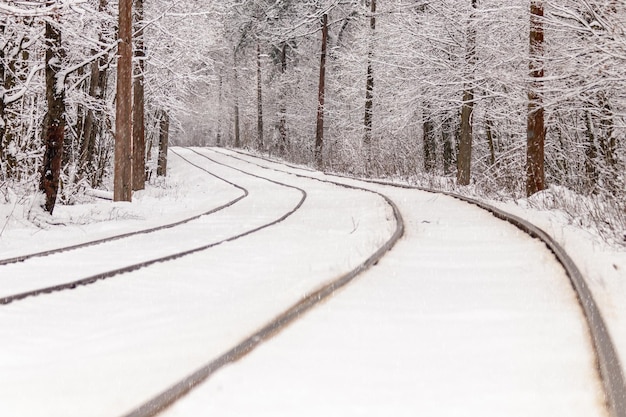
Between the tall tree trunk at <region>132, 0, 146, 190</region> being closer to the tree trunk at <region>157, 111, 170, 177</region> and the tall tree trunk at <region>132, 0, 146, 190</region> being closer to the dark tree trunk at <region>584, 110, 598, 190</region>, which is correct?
the tree trunk at <region>157, 111, 170, 177</region>

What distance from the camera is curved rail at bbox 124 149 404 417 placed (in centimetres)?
298

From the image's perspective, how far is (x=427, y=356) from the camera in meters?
3.76

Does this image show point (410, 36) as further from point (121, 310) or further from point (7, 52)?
point (121, 310)

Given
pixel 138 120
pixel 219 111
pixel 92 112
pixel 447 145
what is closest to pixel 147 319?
pixel 92 112

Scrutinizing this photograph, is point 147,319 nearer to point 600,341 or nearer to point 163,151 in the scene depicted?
point 600,341

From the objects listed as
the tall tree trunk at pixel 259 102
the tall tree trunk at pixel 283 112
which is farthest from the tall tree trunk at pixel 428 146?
the tall tree trunk at pixel 259 102

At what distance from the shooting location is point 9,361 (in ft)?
12.9

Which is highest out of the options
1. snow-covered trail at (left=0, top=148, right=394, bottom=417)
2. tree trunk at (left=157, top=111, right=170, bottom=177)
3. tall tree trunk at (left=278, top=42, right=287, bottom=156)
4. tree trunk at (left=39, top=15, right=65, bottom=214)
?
tall tree trunk at (left=278, top=42, right=287, bottom=156)

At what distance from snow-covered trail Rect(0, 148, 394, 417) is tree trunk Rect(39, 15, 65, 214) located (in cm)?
453

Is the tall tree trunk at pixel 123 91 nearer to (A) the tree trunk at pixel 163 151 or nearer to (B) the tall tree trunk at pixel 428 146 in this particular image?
(B) the tall tree trunk at pixel 428 146

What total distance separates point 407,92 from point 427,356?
1807 cm

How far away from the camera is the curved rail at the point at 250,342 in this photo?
2979 millimetres

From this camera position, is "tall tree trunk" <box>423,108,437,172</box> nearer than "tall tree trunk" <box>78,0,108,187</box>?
No

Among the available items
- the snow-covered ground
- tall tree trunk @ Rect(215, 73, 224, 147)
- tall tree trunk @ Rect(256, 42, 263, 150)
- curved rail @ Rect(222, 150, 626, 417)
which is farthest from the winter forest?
tall tree trunk @ Rect(215, 73, 224, 147)
